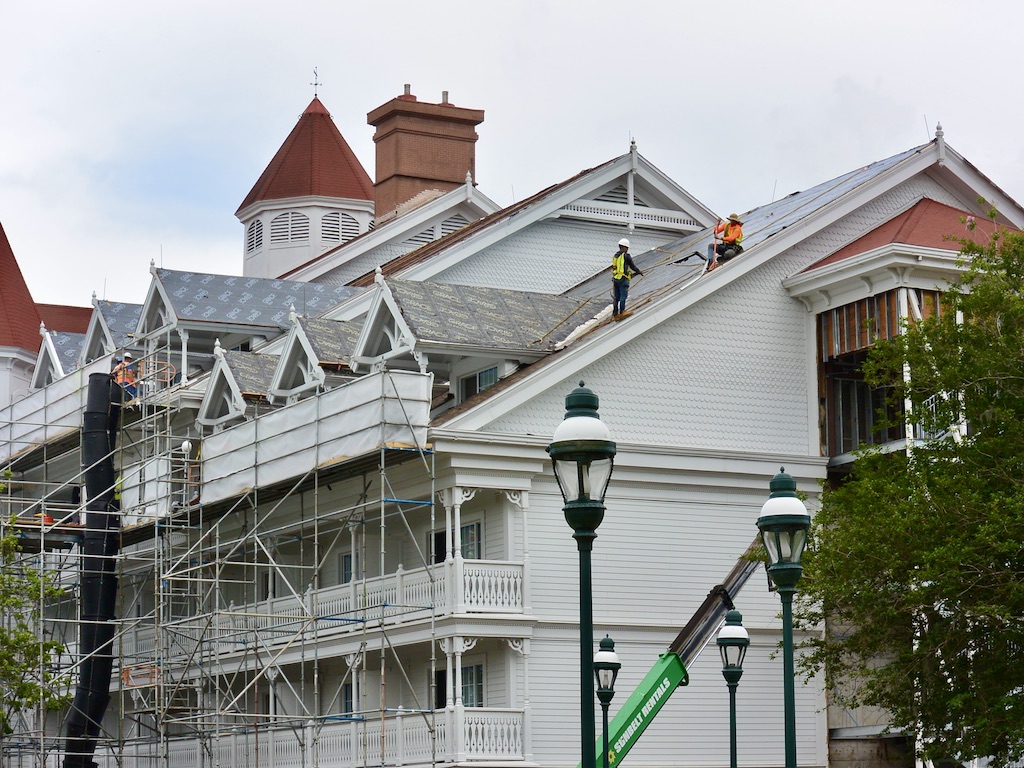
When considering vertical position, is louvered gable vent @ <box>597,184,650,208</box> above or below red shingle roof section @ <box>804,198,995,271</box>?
above

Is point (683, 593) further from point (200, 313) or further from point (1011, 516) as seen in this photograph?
point (200, 313)

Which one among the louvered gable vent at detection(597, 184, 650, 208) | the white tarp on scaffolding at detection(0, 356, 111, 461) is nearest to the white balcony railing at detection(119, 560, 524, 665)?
the white tarp on scaffolding at detection(0, 356, 111, 461)

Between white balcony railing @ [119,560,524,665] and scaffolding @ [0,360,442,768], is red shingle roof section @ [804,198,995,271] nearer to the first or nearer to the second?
white balcony railing @ [119,560,524,665]

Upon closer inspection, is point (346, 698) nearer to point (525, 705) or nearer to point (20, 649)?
point (525, 705)

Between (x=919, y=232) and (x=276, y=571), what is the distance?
15787 millimetres

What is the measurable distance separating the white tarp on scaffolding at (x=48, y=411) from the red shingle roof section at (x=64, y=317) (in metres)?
12.8

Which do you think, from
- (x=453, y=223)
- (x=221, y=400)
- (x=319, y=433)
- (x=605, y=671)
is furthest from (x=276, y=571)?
(x=453, y=223)

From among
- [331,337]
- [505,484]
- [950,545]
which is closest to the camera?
[950,545]

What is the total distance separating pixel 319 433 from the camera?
117ft

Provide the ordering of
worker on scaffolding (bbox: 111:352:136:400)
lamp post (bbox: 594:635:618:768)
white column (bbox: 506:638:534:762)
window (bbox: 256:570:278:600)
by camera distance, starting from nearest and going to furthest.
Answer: lamp post (bbox: 594:635:618:768) → white column (bbox: 506:638:534:762) → window (bbox: 256:570:278:600) → worker on scaffolding (bbox: 111:352:136:400)

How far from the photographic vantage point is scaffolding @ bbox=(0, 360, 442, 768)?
3447 cm

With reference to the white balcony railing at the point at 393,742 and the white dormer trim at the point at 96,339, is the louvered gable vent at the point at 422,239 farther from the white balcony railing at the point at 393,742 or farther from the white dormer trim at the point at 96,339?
the white balcony railing at the point at 393,742

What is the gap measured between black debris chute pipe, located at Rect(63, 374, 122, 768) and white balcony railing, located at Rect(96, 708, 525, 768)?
3.46 meters

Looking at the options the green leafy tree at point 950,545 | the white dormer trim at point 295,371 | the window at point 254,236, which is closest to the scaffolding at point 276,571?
the white dormer trim at point 295,371
